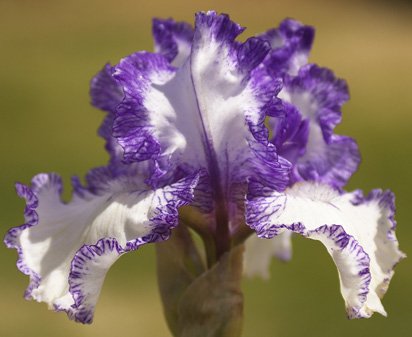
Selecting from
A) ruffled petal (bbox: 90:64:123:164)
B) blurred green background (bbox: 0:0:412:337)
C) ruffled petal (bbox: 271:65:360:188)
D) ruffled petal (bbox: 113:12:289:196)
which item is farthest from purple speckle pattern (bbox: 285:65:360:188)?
blurred green background (bbox: 0:0:412:337)

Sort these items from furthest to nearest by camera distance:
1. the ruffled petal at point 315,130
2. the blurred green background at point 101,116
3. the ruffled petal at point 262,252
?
the blurred green background at point 101,116, the ruffled petal at point 262,252, the ruffled petal at point 315,130

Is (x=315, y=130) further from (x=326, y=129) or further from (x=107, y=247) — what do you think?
(x=107, y=247)

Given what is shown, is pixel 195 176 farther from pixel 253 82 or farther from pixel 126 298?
pixel 126 298

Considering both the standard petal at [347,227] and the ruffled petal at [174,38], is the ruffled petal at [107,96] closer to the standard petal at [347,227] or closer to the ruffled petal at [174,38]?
the ruffled petal at [174,38]

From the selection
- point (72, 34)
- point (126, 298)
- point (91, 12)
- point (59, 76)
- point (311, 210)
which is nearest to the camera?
point (311, 210)

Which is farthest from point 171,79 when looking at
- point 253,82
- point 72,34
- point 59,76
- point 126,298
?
point 72,34

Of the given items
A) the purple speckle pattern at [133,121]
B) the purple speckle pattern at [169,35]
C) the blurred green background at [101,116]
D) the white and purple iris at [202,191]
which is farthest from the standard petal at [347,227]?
the blurred green background at [101,116]

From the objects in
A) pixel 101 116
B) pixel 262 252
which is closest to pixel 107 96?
pixel 262 252
